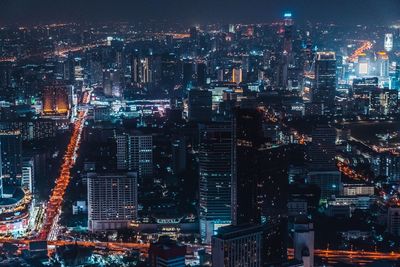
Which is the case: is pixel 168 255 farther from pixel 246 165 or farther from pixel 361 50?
pixel 361 50

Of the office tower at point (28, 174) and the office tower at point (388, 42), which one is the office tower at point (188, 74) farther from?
the office tower at point (28, 174)

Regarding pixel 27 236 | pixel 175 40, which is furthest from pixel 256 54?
pixel 27 236

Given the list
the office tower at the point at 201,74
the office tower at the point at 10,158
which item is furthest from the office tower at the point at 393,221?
the office tower at the point at 201,74

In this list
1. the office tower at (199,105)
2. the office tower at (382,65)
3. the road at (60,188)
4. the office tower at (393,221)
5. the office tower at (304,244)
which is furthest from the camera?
the office tower at (382,65)

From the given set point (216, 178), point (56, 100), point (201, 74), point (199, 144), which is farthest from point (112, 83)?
point (216, 178)

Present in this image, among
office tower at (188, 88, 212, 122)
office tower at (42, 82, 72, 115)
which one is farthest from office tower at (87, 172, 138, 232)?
office tower at (42, 82, 72, 115)

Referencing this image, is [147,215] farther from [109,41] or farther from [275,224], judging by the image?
[109,41]

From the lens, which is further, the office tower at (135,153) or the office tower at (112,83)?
the office tower at (112,83)
